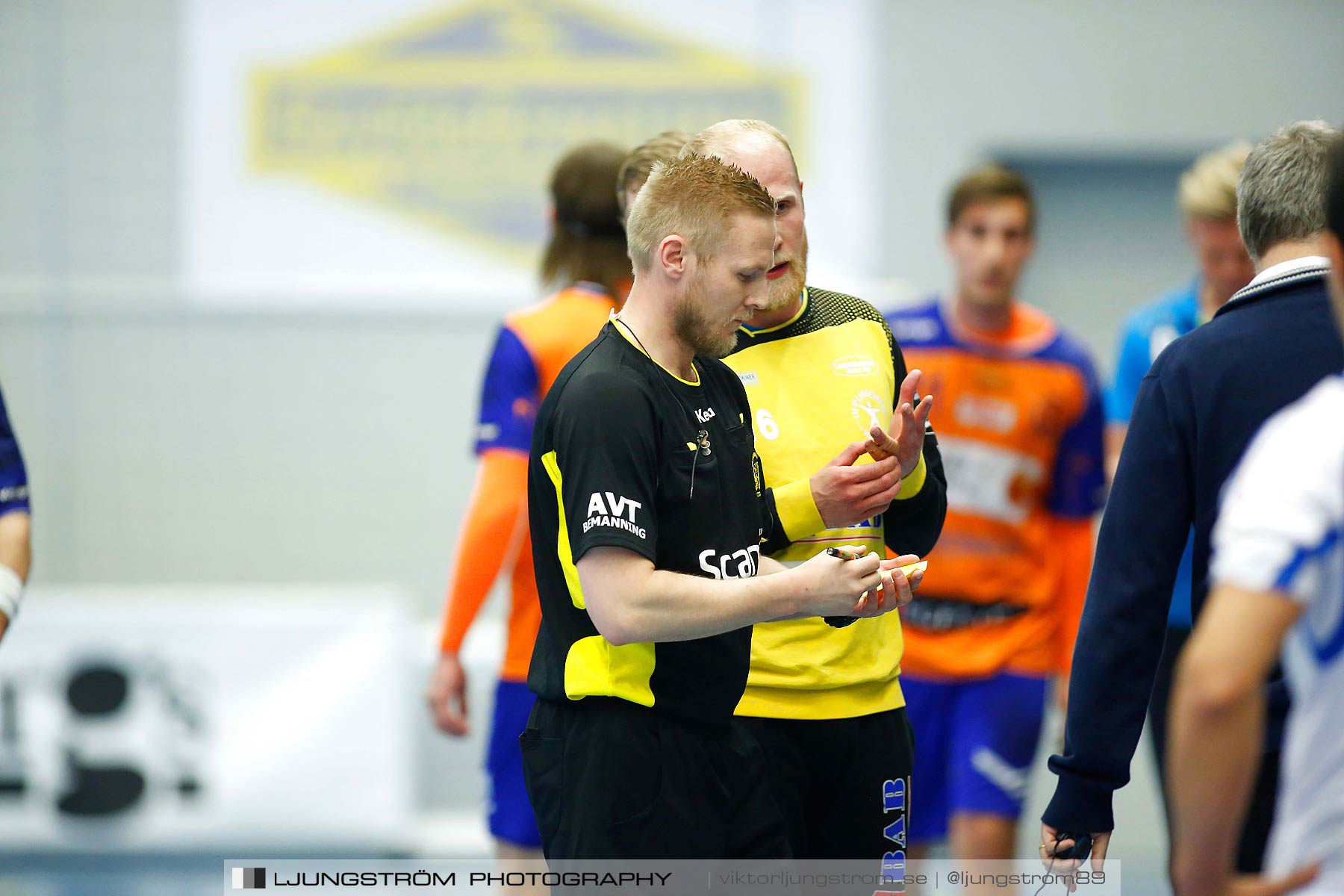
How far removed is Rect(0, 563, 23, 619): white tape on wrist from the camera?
285 centimetres

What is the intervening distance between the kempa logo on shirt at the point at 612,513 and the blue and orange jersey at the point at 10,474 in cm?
156

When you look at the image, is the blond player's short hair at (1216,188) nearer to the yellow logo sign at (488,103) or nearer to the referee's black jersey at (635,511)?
the referee's black jersey at (635,511)

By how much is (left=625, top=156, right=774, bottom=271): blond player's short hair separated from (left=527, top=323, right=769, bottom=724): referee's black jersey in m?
0.17

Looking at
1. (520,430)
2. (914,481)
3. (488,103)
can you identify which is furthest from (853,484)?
(488,103)

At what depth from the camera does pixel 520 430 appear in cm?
338

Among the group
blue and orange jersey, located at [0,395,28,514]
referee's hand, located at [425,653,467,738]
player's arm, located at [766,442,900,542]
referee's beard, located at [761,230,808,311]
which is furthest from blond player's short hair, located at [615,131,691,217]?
blue and orange jersey, located at [0,395,28,514]

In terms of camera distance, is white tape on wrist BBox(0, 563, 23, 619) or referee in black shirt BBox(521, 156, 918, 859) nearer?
referee in black shirt BBox(521, 156, 918, 859)

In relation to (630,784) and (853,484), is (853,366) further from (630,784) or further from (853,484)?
(630,784)

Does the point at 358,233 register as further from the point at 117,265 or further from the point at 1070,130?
the point at 1070,130

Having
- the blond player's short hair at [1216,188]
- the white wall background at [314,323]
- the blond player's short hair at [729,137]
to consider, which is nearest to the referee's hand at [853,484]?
the blond player's short hair at [729,137]

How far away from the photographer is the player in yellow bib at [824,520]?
2.46 meters

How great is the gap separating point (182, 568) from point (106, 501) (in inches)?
22.0

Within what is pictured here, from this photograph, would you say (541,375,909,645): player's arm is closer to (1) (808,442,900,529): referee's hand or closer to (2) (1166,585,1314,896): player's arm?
(1) (808,442,900,529): referee's hand

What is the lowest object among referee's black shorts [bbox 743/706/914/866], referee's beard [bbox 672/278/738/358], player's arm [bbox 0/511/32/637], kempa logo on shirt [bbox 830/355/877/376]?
referee's black shorts [bbox 743/706/914/866]
